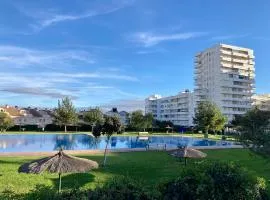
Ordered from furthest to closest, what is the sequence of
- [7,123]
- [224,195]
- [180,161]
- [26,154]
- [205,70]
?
[205,70] → [7,123] → [26,154] → [180,161] → [224,195]

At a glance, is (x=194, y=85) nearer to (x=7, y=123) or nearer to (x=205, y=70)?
(x=205, y=70)

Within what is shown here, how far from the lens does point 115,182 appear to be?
8.31 meters

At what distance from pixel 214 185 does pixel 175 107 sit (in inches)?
4318

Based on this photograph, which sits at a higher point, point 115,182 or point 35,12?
point 35,12

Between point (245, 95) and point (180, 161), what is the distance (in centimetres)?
8782

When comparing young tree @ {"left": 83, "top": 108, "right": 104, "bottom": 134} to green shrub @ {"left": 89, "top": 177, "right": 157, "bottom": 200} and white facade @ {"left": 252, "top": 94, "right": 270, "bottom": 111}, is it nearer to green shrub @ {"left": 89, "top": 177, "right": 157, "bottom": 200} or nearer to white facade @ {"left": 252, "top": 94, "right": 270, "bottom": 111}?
white facade @ {"left": 252, "top": 94, "right": 270, "bottom": 111}

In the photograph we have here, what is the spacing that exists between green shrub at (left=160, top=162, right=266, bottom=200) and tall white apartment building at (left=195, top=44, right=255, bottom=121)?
95.4 meters

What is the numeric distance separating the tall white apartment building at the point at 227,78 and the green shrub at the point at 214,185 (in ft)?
313

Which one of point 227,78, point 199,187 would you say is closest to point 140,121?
point 227,78

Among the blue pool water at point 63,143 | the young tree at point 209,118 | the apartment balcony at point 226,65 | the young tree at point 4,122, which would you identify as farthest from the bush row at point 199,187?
the apartment balcony at point 226,65

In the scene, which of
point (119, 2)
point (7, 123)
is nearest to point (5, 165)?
point (119, 2)

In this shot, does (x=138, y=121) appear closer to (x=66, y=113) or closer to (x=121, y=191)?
(x=66, y=113)

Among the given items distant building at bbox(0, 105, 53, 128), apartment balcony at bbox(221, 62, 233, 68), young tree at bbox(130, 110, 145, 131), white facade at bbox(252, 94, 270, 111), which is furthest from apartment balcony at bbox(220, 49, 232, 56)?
distant building at bbox(0, 105, 53, 128)

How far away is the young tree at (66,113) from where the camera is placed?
64.8 m
